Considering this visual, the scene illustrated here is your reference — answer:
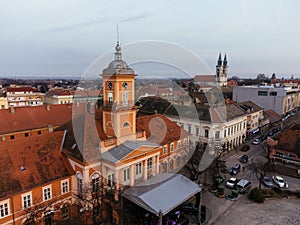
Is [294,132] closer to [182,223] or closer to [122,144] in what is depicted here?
[182,223]

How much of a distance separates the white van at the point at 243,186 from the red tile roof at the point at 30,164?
19.7 metres

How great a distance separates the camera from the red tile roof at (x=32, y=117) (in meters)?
36.1

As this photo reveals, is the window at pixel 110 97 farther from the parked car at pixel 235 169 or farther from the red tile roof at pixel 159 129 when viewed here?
the parked car at pixel 235 169

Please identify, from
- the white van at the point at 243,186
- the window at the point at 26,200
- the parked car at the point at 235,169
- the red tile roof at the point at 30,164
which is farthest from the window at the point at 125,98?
the parked car at the point at 235,169

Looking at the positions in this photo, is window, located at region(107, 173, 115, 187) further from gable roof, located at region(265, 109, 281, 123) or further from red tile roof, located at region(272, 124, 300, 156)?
gable roof, located at region(265, 109, 281, 123)

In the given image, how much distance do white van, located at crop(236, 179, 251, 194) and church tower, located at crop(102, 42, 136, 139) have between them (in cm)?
1554

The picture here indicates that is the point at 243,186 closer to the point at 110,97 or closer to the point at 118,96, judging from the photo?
the point at 118,96

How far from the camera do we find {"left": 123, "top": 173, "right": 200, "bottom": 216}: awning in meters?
19.8

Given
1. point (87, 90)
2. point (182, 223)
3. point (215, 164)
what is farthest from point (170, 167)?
point (87, 90)

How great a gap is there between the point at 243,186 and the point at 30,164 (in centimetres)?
2374

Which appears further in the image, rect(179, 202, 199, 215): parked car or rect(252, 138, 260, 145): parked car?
rect(252, 138, 260, 145): parked car

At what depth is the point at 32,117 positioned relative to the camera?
127 feet

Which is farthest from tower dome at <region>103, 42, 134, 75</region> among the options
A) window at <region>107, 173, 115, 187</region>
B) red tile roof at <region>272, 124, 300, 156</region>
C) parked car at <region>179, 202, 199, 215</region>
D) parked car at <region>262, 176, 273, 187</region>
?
red tile roof at <region>272, 124, 300, 156</region>

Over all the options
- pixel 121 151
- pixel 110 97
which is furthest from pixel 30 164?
pixel 110 97
